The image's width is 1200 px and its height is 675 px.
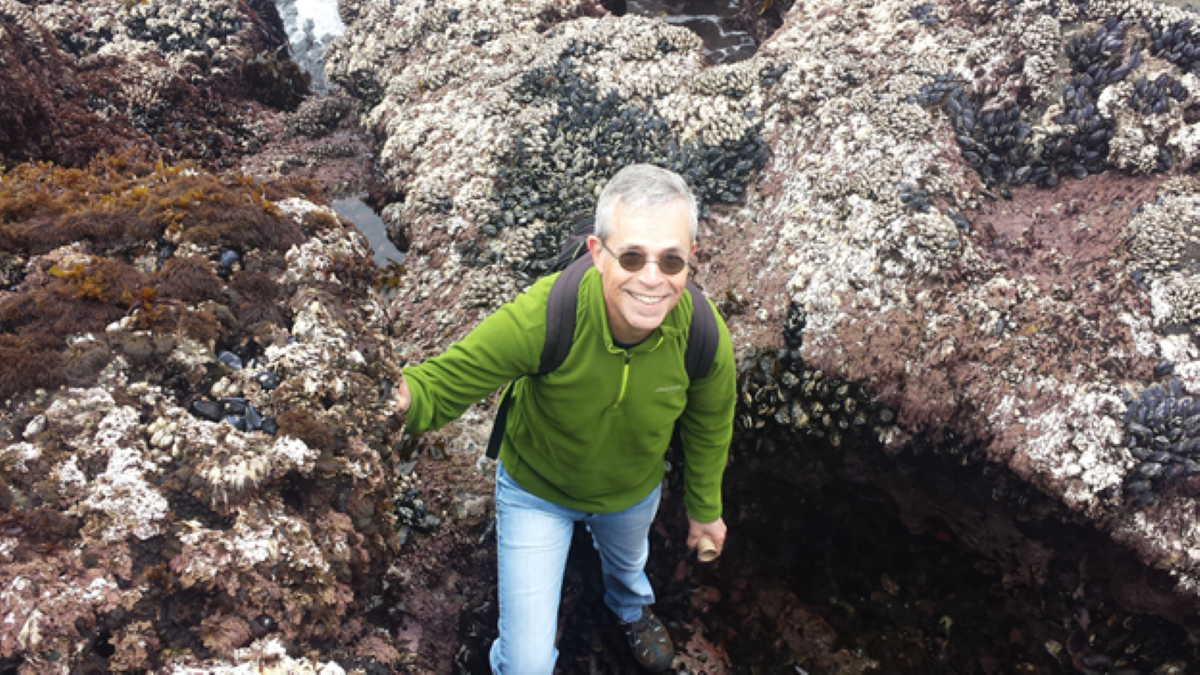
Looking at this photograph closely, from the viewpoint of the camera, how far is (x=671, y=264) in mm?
3008

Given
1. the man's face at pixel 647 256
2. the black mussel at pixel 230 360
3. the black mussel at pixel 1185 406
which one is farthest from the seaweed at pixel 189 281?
the black mussel at pixel 1185 406

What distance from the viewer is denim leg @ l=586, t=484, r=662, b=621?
4059 mm

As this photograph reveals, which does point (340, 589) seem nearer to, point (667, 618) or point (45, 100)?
point (667, 618)

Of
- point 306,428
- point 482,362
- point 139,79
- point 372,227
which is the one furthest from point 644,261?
point 139,79

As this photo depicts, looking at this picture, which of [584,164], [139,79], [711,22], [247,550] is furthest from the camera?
[711,22]

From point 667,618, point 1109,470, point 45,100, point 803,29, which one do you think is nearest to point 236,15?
point 45,100

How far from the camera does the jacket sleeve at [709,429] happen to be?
11.6ft

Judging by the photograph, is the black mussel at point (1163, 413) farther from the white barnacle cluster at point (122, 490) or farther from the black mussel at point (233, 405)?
Answer: the white barnacle cluster at point (122, 490)

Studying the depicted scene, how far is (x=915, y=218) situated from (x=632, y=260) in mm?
3670

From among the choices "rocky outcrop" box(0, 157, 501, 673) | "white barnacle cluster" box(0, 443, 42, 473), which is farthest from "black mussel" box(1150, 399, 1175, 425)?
"white barnacle cluster" box(0, 443, 42, 473)

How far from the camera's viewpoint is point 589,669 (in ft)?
15.3

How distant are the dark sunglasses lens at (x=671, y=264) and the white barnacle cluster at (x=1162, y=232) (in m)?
4.18

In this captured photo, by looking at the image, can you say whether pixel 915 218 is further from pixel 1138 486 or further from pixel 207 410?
pixel 207 410

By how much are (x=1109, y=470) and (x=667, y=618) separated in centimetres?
319
